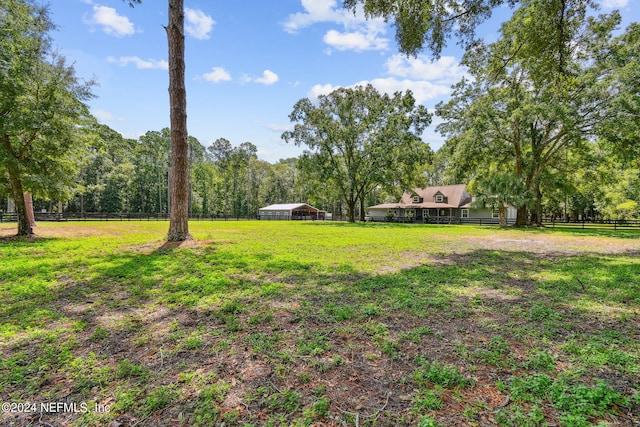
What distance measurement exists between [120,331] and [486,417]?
3.55 metres

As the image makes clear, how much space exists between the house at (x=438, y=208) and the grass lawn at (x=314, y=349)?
32524mm

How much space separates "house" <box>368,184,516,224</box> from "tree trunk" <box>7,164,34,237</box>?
32.9 metres

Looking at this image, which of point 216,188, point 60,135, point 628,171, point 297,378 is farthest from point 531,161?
point 216,188

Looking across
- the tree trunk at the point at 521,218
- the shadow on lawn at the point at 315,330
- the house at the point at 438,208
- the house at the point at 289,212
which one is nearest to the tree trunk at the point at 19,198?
the shadow on lawn at the point at 315,330

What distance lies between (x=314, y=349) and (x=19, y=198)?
A: 1297 cm

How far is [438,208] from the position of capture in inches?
1533

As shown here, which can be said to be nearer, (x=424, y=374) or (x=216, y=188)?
(x=424, y=374)

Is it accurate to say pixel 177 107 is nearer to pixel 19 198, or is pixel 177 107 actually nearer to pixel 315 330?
pixel 19 198

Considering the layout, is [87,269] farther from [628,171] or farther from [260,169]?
[260,169]

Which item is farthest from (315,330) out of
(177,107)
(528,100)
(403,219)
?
(403,219)

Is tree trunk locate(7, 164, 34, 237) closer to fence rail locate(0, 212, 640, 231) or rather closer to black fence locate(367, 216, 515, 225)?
fence rail locate(0, 212, 640, 231)

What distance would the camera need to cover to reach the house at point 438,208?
36275mm

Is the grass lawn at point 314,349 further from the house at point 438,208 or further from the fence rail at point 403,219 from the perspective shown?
the house at point 438,208

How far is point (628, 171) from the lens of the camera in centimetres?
3466
